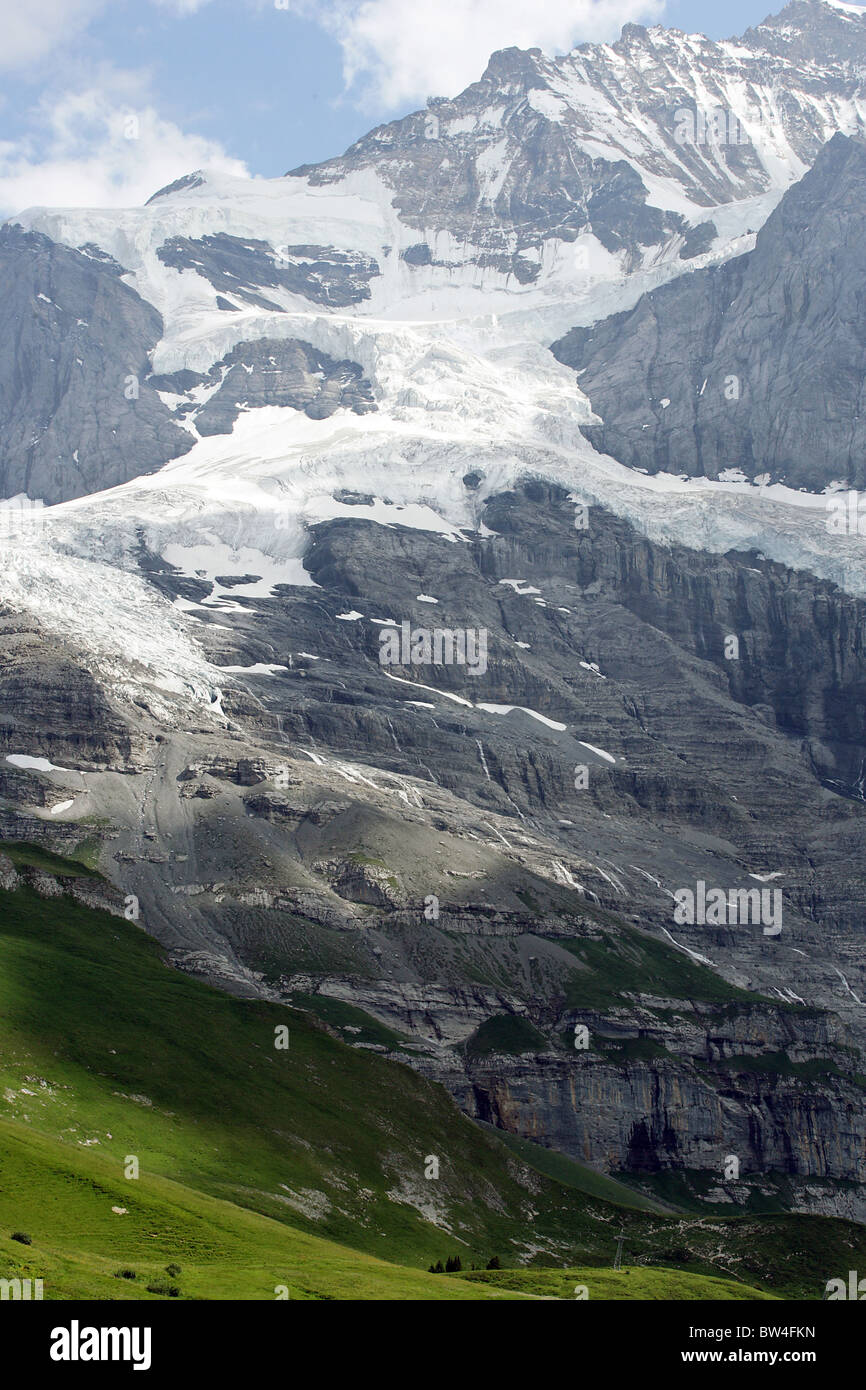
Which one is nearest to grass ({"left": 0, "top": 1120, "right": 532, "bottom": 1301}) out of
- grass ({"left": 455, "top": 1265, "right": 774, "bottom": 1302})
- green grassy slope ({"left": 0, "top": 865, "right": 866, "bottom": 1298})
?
green grassy slope ({"left": 0, "top": 865, "right": 866, "bottom": 1298})

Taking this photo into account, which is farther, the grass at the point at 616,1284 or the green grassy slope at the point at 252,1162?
the grass at the point at 616,1284

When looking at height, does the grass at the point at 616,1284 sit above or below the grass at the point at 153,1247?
below

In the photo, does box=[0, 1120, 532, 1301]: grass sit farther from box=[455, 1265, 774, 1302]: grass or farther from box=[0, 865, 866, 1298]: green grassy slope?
box=[455, 1265, 774, 1302]: grass

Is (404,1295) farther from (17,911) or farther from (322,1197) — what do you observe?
(17,911)

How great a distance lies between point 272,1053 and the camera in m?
156

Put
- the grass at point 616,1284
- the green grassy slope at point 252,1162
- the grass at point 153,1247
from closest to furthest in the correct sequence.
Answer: the grass at point 153,1247 → the green grassy slope at point 252,1162 → the grass at point 616,1284

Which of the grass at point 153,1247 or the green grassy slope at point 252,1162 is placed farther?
the green grassy slope at point 252,1162

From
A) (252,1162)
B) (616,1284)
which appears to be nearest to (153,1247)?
(616,1284)

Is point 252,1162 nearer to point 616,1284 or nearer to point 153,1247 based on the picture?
point 616,1284

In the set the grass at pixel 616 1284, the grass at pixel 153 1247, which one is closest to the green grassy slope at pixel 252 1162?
the grass at pixel 153 1247

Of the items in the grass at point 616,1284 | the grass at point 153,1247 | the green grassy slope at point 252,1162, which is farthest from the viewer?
the grass at point 616,1284

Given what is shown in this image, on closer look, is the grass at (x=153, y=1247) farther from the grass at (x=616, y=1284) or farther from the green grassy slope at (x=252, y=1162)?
the grass at (x=616, y=1284)
